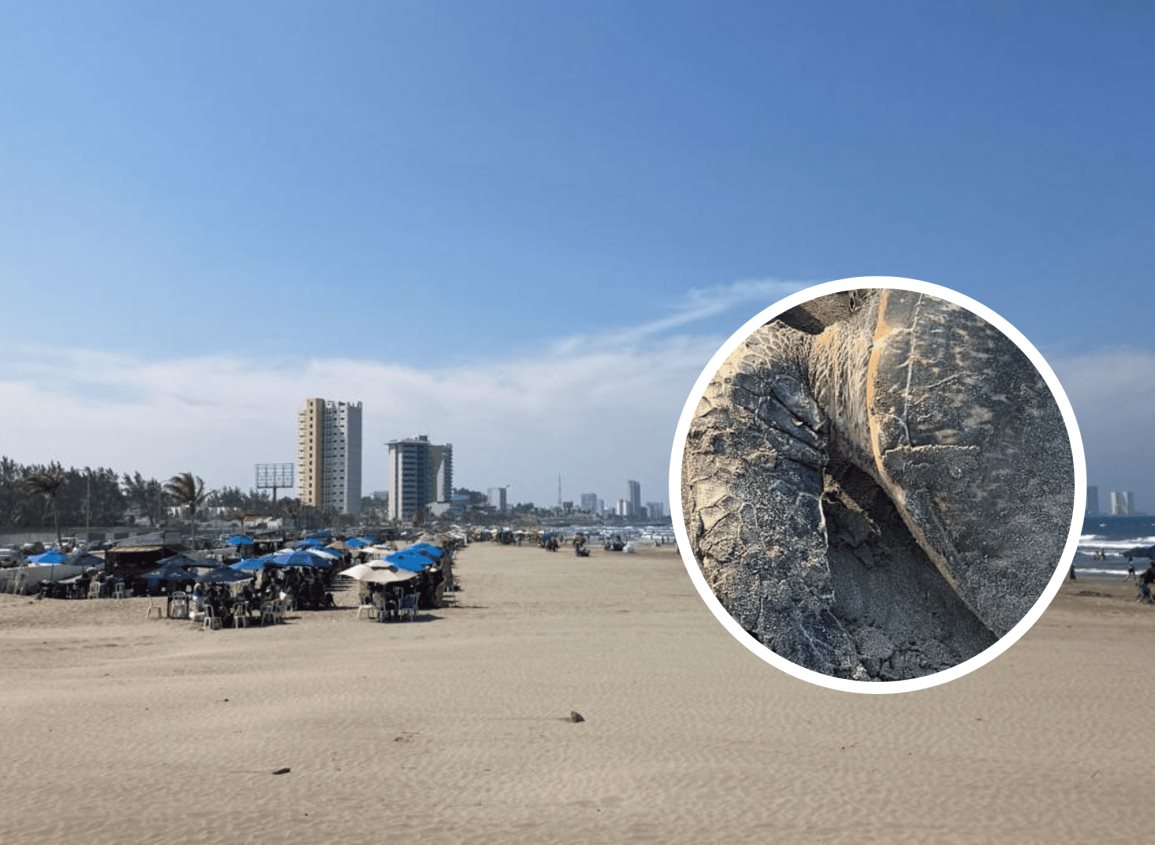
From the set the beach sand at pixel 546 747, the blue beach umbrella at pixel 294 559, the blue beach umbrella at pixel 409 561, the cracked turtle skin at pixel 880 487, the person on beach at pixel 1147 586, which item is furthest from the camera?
the person on beach at pixel 1147 586

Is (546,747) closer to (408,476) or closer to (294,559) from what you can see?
(294,559)

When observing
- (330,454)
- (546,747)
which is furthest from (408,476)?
(546,747)

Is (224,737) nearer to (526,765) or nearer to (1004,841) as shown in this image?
(526,765)

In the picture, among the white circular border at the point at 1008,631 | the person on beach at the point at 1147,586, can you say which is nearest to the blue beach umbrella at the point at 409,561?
the white circular border at the point at 1008,631

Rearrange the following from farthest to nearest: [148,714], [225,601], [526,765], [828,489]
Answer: [225,601]
[148,714]
[526,765]
[828,489]

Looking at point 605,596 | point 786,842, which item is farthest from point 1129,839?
point 605,596

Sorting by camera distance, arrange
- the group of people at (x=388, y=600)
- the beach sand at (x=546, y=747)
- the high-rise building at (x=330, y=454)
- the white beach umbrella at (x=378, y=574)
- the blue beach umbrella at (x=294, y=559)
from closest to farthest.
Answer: the beach sand at (x=546, y=747)
the white beach umbrella at (x=378, y=574)
the group of people at (x=388, y=600)
the blue beach umbrella at (x=294, y=559)
the high-rise building at (x=330, y=454)

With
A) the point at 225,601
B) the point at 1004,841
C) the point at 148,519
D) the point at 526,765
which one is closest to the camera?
the point at 1004,841

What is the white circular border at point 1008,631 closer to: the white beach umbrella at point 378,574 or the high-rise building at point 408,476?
the white beach umbrella at point 378,574
